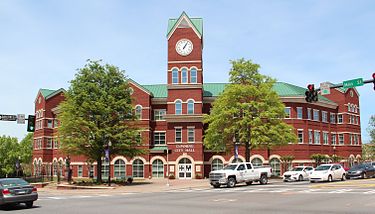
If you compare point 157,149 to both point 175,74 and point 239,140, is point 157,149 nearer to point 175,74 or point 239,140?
point 175,74

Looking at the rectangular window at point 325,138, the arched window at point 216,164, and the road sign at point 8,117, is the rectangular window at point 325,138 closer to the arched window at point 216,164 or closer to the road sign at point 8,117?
the arched window at point 216,164

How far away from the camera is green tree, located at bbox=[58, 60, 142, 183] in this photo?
37.9 metres

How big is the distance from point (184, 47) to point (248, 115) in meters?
15.0

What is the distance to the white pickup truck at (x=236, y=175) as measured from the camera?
3198 centimetres

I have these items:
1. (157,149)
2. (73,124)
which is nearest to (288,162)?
(157,149)

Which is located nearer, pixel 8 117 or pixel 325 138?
pixel 8 117

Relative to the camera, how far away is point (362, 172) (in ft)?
131

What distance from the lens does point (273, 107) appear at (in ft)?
139

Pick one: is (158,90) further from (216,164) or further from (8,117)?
(8,117)

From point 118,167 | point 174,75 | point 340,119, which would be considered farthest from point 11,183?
point 340,119

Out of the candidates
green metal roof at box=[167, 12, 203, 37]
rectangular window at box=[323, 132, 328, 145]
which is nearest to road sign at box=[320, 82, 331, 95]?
green metal roof at box=[167, 12, 203, 37]

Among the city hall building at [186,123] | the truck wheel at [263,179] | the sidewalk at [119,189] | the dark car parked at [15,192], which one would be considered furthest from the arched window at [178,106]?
the dark car parked at [15,192]

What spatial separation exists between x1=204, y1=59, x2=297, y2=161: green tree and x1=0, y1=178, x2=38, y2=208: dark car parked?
2414 cm

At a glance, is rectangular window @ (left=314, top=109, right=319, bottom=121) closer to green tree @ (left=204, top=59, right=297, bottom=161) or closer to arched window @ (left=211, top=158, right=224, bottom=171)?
arched window @ (left=211, top=158, right=224, bottom=171)
